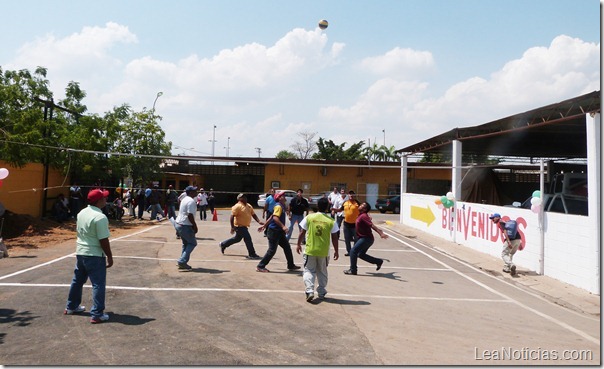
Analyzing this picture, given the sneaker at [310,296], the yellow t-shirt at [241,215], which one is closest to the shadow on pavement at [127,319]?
the sneaker at [310,296]

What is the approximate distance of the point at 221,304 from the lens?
7340 mm

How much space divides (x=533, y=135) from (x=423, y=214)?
547cm

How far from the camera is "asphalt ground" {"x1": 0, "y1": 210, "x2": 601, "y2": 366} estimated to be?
529 cm

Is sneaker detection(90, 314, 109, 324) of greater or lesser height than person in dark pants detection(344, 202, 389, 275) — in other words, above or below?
below

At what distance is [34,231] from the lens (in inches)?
619

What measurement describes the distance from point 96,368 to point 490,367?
4.06 metres

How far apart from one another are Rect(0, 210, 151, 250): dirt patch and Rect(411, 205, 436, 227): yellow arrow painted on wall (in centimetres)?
1203

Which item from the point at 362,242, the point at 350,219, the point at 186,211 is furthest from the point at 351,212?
the point at 186,211

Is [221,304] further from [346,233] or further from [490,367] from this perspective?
[346,233]

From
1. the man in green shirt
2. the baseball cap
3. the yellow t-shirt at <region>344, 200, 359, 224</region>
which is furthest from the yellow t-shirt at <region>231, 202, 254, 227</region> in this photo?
the baseball cap

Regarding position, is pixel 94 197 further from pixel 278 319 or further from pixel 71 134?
pixel 71 134

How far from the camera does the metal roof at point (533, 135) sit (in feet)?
38.8

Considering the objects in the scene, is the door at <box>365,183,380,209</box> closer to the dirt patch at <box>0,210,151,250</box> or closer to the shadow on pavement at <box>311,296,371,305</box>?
the dirt patch at <box>0,210,151,250</box>

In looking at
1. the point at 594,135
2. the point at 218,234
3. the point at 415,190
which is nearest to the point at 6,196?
the point at 218,234
